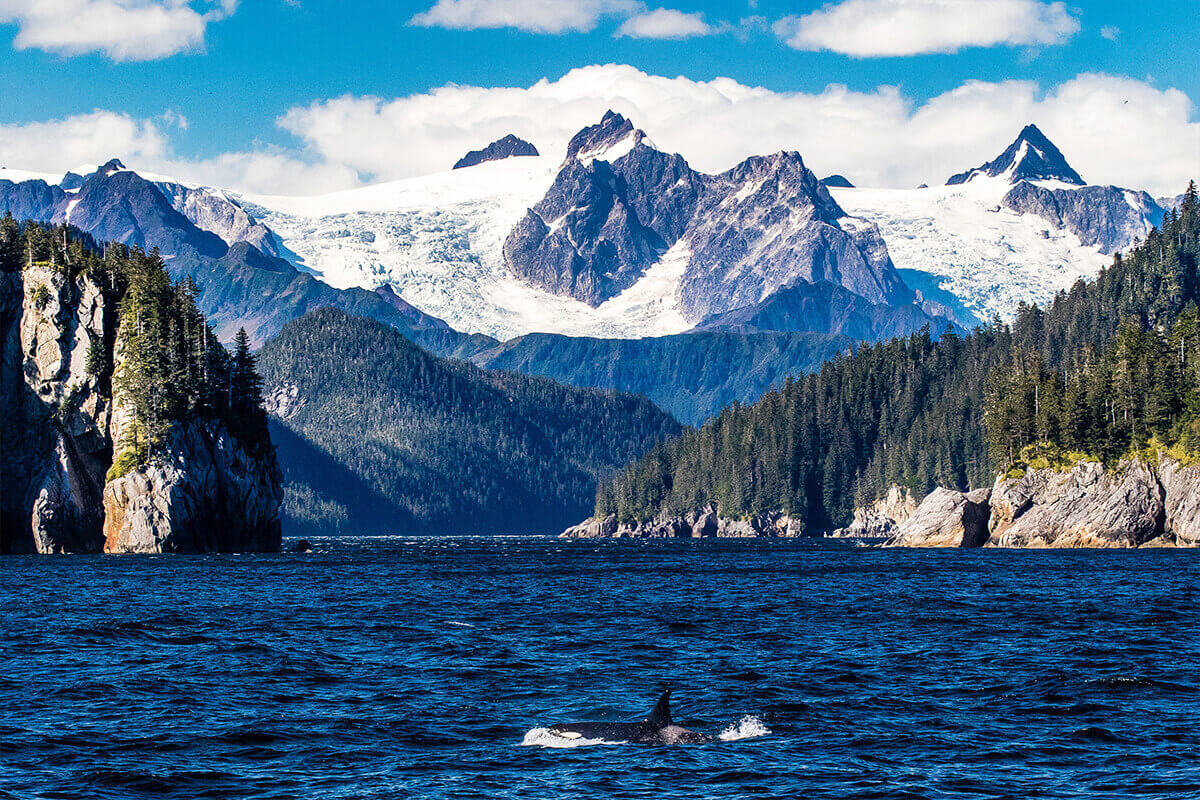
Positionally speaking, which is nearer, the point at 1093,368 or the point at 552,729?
the point at 552,729

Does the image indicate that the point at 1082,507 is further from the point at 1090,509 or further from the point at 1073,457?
the point at 1073,457

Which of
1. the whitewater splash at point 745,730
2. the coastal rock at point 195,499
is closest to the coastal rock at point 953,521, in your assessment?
the coastal rock at point 195,499

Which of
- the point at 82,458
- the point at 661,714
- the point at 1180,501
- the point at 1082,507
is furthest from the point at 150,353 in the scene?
the point at 661,714

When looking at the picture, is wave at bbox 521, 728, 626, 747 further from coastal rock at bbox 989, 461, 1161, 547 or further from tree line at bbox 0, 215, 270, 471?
coastal rock at bbox 989, 461, 1161, 547

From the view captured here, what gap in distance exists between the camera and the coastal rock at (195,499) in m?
156

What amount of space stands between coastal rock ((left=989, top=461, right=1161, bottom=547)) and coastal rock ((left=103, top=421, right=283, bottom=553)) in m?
92.6

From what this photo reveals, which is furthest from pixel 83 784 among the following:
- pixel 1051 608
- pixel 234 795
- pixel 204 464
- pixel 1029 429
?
pixel 1029 429

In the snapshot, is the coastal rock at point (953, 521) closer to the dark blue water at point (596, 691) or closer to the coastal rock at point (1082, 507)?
the coastal rock at point (1082, 507)

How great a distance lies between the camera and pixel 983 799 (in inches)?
1329

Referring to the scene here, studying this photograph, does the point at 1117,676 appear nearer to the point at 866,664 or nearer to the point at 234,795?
the point at 866,664

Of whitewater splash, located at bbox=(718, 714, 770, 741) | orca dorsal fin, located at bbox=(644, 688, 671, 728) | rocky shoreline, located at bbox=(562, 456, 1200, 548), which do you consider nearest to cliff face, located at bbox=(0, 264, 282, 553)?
rocky shoreline, located at bbox=(562, 456, 1200, 548)

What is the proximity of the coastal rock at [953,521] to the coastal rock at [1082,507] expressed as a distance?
4988 mm

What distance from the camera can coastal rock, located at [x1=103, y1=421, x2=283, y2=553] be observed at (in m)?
156

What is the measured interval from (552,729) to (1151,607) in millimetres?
49398
